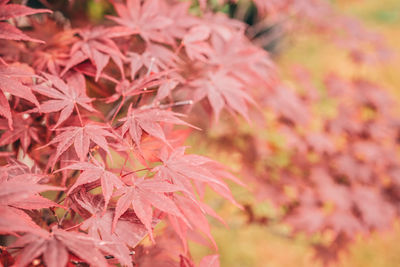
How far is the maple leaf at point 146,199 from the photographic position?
642mm

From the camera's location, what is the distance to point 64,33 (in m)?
1.04

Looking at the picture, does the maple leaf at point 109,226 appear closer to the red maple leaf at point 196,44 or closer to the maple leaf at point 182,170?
the maple leaf at point 182,170

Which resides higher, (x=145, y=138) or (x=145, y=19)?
(x=145, y=19)

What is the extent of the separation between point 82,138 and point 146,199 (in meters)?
0.21

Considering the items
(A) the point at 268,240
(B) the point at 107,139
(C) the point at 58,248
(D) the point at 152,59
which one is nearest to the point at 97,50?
(D) the point at 152,59

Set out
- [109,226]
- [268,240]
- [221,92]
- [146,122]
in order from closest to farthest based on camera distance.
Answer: [109,226]
[146,122]
[221,92]
[268,240]

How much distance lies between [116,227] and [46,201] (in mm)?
141

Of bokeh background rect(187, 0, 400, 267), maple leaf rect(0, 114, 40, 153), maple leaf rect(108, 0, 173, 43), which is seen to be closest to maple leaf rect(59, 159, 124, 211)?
maple leaf rect(0, 114, 40, 153)

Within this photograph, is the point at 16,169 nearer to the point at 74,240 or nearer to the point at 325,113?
the point at 74,240

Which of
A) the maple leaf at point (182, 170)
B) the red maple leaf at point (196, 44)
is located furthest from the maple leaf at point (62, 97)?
the red maple leaf at point (196, 44)

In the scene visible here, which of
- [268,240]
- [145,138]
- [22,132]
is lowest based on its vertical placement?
[268,240]

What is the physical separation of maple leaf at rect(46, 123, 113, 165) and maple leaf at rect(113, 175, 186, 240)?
0.36ft

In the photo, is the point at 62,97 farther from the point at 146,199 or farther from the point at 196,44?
the point at 196,44

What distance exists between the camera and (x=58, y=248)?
55cm
